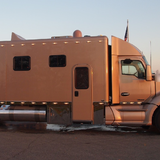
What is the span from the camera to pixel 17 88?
297 inches

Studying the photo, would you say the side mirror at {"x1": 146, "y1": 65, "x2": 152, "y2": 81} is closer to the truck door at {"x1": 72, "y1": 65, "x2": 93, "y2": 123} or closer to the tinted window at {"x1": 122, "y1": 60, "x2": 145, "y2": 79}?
the tinted window at {"x1": 122, "y1": 60, "x2": 145, "y2": 79}

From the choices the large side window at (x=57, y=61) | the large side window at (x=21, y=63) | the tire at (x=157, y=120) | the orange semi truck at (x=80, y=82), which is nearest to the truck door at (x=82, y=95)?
the orange semi truck at (x=80, y=82)

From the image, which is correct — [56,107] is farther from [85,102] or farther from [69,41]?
[69,41]

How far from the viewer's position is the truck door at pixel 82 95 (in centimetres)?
706

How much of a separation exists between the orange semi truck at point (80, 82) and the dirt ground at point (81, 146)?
680 millimetres

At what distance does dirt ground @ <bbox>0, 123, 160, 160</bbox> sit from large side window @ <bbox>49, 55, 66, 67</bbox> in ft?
8.36

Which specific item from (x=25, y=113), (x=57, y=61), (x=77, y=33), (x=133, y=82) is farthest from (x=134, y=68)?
(x=25, y=113)

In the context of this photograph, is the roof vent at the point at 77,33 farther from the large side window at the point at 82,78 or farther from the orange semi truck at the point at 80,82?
the large side window at the point at 82,78

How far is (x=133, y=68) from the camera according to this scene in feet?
24.2

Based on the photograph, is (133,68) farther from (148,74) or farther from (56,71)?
(56,71)

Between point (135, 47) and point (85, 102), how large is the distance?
2.87 m

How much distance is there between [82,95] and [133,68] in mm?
2165

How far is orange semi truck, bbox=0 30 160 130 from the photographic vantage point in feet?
23.2

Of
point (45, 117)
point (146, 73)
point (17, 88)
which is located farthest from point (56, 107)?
point (146, 73)
